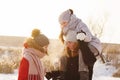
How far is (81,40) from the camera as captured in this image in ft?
18.5

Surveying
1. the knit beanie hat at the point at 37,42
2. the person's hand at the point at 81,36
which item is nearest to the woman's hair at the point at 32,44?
the knit beanie hat at the point at 37,42

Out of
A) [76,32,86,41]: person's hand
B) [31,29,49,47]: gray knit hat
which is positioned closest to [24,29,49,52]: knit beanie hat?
[31,29,49,47]: gray knit hat

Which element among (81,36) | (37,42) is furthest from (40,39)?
(81,36)

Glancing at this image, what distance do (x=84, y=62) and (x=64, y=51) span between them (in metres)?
0.36

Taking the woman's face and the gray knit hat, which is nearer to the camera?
the gray knit hat

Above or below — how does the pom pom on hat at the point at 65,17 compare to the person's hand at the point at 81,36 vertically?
above

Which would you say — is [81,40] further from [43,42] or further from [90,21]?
[90,21]

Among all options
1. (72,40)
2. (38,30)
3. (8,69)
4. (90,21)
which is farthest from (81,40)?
(90,21)

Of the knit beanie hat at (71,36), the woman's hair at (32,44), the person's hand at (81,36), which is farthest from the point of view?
the knit beanie hat at (71,36)

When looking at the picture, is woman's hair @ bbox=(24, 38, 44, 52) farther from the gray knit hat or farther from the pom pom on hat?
the pom pom on hat

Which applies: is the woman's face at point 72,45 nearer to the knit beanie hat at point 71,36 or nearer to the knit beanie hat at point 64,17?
the knit beanie hat at point 71,36

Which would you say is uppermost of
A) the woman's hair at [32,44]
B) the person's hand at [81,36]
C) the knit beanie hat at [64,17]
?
the knit beanie hat at [64,17]

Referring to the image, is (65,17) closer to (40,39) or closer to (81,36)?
(81,36)

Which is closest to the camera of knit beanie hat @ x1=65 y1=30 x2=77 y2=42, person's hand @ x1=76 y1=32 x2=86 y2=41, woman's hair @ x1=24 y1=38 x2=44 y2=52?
woman's hair @ x1=24 y1=38 x2=44 y2=52
